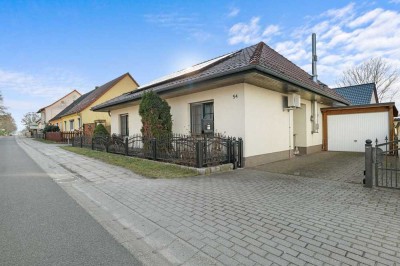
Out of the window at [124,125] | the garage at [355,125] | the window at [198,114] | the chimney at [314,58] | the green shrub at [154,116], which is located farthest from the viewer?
the window at [124,125]

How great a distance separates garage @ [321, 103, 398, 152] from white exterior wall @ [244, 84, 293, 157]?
15.6 feet

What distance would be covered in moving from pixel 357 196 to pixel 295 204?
153 cm

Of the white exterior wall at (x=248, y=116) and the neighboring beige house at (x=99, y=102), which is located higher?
the neighboring beige house at (x=99, y=102)

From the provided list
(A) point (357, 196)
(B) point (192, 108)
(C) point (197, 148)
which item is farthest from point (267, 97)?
(A) point (357, 196)

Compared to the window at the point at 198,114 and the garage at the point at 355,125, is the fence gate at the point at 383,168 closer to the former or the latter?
the window at the point at 198,114

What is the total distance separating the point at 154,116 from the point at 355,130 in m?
11.3

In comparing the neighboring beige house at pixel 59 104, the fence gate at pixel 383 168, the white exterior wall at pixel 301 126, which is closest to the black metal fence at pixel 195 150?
the fence gate at pixel 383 168

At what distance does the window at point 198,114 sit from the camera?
998 centimetres

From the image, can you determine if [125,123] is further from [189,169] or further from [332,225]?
[332,225]

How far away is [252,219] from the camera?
146 inches

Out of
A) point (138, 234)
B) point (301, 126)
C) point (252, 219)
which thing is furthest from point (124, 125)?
point (252, 219)

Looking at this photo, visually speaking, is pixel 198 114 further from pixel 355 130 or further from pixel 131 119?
pixel 355 130

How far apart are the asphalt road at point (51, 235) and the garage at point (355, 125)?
1409 centimetres

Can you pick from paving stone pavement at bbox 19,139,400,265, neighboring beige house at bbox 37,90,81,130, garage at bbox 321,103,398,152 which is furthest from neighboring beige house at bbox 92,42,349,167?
neighboring beige house at bbox 37,90,81,130
